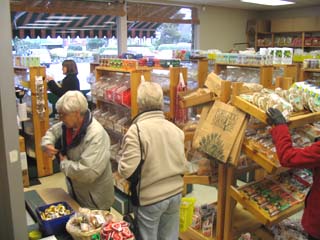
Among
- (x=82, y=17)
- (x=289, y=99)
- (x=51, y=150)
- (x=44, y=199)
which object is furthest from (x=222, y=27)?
(x=44, y=199)

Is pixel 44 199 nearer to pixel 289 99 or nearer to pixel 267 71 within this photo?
pixel 289 99

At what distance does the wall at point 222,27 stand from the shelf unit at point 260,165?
255 inches

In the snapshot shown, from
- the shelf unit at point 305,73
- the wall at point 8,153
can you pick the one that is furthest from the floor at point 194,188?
the wall at point 8,153

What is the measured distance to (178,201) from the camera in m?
2.34

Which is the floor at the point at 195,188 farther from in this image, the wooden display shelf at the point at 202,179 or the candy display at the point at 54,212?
the candy display at the point at 54,212

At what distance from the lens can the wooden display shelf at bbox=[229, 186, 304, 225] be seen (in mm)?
2385

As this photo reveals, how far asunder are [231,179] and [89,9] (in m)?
5.03

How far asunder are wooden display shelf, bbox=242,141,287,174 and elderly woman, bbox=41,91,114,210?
95cm

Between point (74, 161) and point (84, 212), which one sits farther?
point (74, 161)

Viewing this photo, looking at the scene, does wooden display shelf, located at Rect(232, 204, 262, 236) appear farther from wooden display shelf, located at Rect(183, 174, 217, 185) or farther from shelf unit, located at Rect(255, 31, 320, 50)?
shelf unit, located at Rect(255, 31, 320, 50)

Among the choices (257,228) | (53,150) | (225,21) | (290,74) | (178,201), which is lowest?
(257,228)

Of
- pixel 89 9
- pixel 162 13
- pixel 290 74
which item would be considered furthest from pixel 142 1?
pixel 290 74

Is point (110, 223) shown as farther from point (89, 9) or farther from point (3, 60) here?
point (89, 9)

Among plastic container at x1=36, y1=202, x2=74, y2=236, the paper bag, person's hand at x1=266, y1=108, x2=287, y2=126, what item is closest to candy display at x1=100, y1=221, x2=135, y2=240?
plastic container at x1=36, y1=202, x2=74, y2=236
